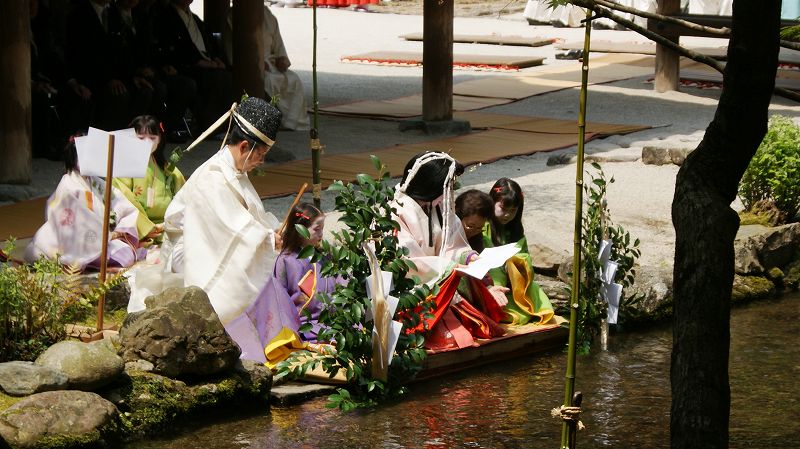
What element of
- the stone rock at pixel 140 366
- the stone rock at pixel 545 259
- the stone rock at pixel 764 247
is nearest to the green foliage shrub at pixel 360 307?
the stone rock at pixel 140 366

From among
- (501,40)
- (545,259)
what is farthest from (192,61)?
(501,40)

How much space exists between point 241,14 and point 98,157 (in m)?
5.63

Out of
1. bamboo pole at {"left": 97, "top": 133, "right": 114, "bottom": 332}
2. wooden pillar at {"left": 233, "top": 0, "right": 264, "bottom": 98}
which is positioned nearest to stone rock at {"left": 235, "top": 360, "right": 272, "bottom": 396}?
bamboo pole at {"left": 97, "top": 133, "right": 114, "bottom": 332}

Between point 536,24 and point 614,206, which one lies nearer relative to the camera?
point 614,206

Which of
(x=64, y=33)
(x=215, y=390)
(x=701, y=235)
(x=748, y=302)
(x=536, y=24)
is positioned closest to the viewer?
(x=701, y=235)

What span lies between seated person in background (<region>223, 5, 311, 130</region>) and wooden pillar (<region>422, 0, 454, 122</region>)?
Result: 4.12ft

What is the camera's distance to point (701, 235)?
3.90 metres

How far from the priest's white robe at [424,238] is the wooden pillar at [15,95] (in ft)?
13.3

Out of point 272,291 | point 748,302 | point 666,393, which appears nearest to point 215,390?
point 272,291

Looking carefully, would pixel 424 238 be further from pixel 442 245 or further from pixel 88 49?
pixel 88 49

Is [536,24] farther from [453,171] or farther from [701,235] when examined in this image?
[701,235]

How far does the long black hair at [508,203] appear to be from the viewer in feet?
22.3

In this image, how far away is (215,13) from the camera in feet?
48.5

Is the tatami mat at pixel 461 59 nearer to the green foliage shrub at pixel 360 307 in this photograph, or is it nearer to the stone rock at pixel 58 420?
the green foliage shrub at pixel 360 307
